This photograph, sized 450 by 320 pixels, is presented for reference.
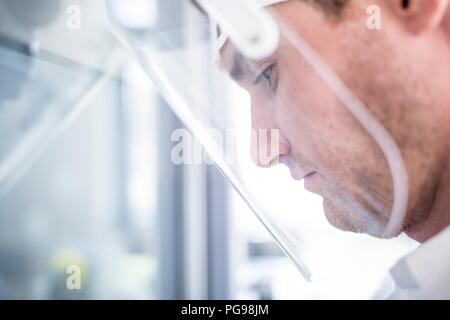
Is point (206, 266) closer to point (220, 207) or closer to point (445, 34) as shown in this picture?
point (220, 207)

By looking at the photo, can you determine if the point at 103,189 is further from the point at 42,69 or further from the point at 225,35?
the point at 225,35

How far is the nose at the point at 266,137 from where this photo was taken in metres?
0.83

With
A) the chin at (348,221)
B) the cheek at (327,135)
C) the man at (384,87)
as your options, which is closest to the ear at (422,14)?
the man at (384,87)

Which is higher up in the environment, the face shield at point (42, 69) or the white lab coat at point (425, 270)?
the face shield at point (42, 69)

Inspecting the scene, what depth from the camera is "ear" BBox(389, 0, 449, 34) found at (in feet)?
2.46

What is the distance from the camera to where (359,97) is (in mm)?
A: 766

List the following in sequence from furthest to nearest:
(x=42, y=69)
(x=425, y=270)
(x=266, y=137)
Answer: (x=42, y=69)
(x=266, y=137)
(x=425, y=270)

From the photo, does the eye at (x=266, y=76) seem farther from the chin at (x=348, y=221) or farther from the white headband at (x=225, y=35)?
the chin at (x=348, y=221)

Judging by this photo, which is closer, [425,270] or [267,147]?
[425,270]

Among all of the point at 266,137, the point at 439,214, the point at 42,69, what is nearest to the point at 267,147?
the point at 266,137

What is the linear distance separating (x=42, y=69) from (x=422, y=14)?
0.65 meters

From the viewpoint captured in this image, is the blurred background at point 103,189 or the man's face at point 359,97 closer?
the man's face at point 359,97

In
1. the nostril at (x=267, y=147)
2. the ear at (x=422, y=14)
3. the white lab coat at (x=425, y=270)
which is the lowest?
the white lab coat at (x=425, y=270)

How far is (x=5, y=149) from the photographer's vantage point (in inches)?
35.9
